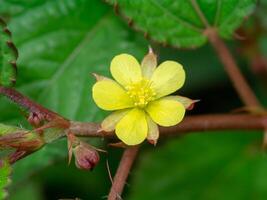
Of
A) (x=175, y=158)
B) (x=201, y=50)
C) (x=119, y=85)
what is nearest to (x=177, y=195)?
(x=175, y=158)

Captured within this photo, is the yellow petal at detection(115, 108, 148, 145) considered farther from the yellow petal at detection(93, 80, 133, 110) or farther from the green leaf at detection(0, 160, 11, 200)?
the green leaf at detection(0, 160, 11, 200)

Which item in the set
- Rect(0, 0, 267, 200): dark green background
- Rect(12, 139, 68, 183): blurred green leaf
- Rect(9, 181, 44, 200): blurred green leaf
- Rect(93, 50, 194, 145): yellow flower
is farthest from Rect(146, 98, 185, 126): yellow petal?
Rect(9, 181, 44, 200): blurred green leaf

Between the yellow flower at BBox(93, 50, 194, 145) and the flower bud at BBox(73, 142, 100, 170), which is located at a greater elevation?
the yellow flower at BBox(93, 50, 194, 145)

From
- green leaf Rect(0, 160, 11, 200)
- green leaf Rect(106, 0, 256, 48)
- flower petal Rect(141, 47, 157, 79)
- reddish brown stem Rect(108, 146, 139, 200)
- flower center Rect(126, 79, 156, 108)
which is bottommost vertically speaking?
green leaf Rect(0, 160, 11, 200)

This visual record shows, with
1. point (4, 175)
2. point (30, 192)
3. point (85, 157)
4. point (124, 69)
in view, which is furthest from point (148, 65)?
point (30, 192)

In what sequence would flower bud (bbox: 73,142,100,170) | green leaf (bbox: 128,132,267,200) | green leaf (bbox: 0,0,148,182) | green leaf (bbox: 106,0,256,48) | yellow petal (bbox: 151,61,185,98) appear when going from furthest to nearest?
green leaf (bbox: 128,132,267,200), green leaf (bbox: 0,0,148,182), green leaf (bbox: 106,0,256,48), yellow petal (bbox: 151,61,185,98), flower bud (bbox: 73,142,100,170)

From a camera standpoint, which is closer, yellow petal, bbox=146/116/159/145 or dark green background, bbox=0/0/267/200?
yellow petal, bbox=146/116/159/145

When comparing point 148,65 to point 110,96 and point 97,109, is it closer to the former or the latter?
point 110,96
